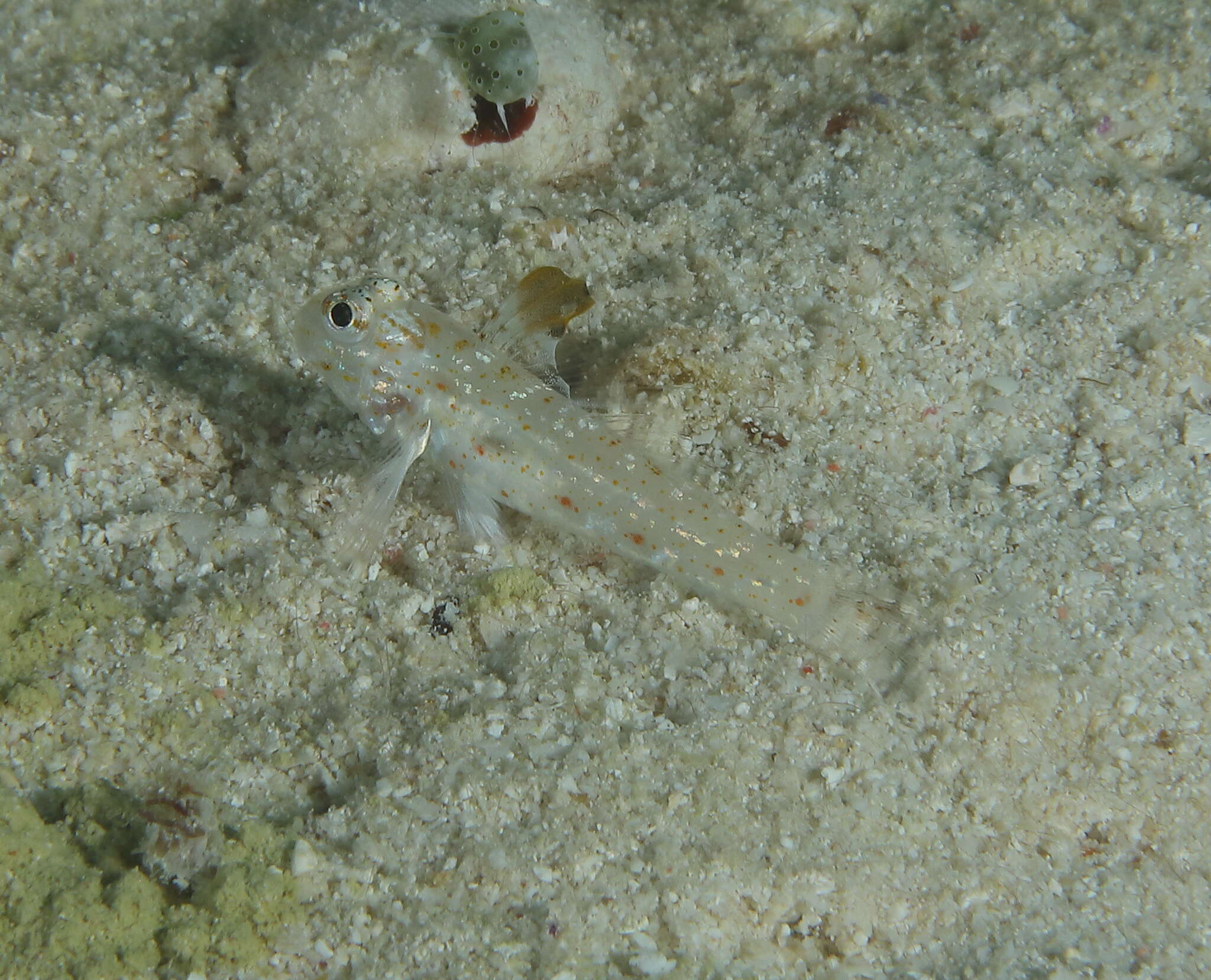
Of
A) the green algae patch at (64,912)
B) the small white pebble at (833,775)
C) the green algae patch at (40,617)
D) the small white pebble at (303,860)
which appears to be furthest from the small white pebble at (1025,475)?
the green algae patch at (40,617)

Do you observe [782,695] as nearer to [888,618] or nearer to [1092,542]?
[888,618]

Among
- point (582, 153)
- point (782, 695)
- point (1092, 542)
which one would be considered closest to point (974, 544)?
point (1092, 542)

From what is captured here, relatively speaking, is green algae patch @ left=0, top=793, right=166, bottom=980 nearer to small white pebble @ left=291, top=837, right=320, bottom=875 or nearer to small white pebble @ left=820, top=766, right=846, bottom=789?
small white pebble @ left=291, top=837, right=320, bottom=875

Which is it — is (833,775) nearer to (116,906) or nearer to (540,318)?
(540,318)

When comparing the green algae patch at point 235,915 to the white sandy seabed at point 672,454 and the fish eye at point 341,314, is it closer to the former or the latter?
the white sandy seabed at point 672,454

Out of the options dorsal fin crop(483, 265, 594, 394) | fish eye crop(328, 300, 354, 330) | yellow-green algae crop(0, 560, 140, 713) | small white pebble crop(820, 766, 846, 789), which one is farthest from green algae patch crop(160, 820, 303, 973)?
dorsal fin crop(483, 265, 594, 394)
